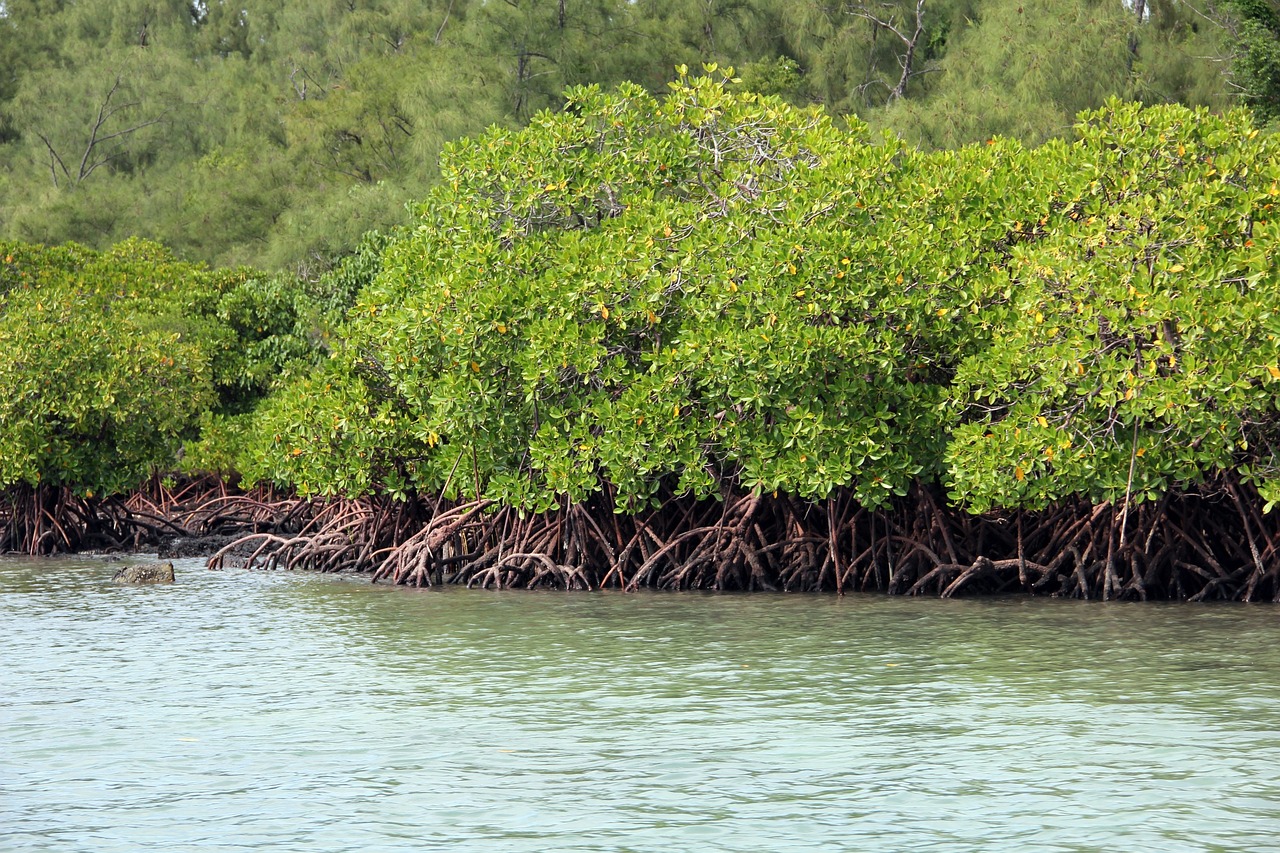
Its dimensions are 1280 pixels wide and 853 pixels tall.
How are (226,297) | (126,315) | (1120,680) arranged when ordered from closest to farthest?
(1120,680) → (126,315) → (226,297)

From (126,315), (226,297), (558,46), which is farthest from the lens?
(558,46)

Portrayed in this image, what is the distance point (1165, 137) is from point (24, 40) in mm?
44115

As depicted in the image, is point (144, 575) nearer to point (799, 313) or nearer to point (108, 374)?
point (108, 374)

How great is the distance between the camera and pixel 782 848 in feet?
20.4

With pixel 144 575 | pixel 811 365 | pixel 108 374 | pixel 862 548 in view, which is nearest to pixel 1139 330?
pixel 811 365

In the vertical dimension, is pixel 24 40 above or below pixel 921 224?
above

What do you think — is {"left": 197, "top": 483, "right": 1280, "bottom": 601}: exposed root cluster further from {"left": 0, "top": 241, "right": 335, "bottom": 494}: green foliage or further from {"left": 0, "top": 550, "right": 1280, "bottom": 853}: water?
{"left": 0, "top": 241, "right": 335, "bottom": 494}: green foliage

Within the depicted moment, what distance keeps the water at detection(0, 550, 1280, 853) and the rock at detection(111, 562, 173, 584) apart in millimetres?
1992

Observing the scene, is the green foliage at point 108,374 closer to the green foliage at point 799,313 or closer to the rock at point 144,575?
the rock at point 144,575

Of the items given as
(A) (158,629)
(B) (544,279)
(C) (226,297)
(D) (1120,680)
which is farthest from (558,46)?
(D) (1120,680)

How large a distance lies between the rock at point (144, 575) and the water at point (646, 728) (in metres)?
1.99

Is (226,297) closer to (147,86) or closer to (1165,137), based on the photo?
(1165,137)

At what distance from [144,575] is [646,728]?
8.63 metres

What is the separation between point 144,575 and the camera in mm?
15781
